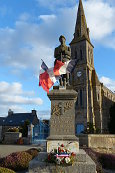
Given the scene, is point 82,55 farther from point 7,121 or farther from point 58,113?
point 58,113

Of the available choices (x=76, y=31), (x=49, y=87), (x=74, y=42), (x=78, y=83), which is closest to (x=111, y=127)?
(x=78, y=83)

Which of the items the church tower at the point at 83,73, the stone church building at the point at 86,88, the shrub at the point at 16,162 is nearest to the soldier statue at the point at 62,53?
the shrub at the point at 16,162

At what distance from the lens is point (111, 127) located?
34.3 m

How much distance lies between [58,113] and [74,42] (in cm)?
3546

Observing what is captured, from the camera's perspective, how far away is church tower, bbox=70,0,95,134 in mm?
32625

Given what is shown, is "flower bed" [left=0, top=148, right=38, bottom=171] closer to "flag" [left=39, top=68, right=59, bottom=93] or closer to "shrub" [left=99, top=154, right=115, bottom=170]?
"flag" [left=39, top=68, right=59, bottom=93]

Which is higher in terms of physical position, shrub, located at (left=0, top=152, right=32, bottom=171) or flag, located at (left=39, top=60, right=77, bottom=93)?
flag, located at (left=39, top=60, right=77, bottom=93)

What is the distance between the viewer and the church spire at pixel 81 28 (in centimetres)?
3976

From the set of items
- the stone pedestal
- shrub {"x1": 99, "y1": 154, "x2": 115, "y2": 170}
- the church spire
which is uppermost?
the church spire

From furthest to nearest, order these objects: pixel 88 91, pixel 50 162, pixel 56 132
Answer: pixel 88 91
pixel 56 132
pixel 50 162

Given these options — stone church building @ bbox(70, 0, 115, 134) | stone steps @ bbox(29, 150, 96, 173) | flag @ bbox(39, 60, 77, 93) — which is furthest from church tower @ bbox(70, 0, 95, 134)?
stone steps @ bbox(29, 150, 96, 173)

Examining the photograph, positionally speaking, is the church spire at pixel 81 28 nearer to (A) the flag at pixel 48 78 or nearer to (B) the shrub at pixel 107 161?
(B) the shrub at pixel 107 161

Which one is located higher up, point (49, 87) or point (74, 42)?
point (74, 42)

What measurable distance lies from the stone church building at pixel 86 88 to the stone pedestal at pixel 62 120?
2524cm
